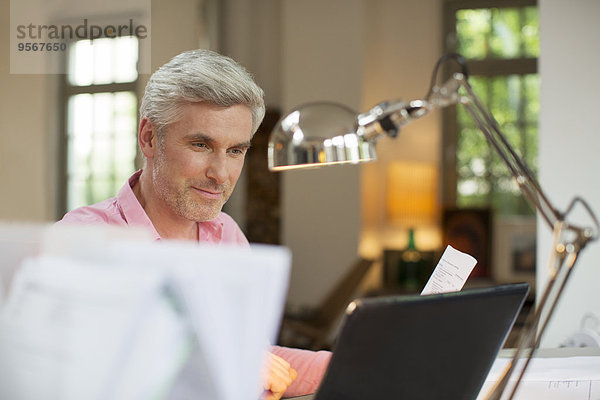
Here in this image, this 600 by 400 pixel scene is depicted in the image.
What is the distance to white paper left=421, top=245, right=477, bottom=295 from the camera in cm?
131

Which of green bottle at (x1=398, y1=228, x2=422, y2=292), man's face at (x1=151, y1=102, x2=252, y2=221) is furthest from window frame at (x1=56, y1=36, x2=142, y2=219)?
green bottle at (x1=398, y1=228, x2=422, y2=292)

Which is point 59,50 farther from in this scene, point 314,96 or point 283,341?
point 314,96

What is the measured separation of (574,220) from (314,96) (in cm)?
393

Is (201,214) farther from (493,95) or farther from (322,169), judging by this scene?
(493,95)

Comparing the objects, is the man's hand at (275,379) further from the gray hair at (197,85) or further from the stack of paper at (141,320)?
the gray hair at (197,85)

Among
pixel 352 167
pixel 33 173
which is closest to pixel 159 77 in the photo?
pixel 33 173

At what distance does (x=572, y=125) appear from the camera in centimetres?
261

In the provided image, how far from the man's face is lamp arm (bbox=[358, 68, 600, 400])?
1.25ft

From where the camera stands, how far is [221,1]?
6.64 meters

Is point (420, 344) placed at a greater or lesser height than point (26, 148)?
lesser

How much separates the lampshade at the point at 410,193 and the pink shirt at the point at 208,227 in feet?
14.3

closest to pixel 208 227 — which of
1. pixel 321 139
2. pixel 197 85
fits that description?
pixel 197 85

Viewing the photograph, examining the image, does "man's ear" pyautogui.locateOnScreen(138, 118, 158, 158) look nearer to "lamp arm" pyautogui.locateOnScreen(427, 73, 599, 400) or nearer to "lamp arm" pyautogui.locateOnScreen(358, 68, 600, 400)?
"lamp arm" pyautogui.locateOnScreen(358, 68, 600, 400)

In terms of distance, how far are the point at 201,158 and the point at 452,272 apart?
713 mm
